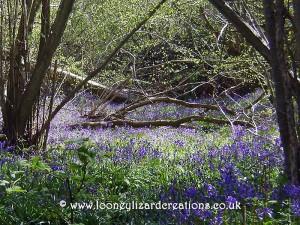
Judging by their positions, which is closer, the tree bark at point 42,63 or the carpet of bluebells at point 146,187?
the carpet of bluebells at point 146,187

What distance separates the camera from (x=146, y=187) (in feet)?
14.8

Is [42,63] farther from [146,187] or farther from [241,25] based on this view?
[241,25]

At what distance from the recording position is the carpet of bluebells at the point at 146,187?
301cm

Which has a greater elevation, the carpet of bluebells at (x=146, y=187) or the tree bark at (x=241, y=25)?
the tree bark at (x=241, y=25)

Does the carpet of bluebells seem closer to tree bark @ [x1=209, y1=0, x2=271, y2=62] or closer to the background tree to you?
the background tree

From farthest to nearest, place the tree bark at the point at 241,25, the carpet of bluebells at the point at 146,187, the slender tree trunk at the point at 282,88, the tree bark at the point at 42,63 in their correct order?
1. the tree bark at the point at 42,63
2. the tree bark at the point at 241,25
3. the slender tree trunk at the point at 282,88
4. the carpet of bluebells at the point at 146,187

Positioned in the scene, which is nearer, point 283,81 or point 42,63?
point 283,81

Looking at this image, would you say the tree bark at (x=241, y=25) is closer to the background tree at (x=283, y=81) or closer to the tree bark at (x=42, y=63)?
the background tree at (x=283, y=81)

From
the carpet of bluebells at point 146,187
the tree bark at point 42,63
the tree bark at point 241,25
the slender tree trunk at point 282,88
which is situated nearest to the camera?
the carpet of bluebells at point 146,187

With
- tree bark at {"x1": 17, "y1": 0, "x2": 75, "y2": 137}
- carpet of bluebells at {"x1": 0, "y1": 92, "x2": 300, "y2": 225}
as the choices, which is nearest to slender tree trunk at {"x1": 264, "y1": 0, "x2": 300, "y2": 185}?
carpet of bluebells at {"x1": 0, "y1": 92, "x2": 300, "y2": 225}

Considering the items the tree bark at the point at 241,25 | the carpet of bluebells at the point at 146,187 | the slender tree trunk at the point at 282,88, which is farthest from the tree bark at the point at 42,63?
the slender tree trunk at the point at 282,88

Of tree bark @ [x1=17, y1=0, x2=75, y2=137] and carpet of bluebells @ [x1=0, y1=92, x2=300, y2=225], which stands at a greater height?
tree bark @ [x1=17, y1=0, x2=75, y2=137]

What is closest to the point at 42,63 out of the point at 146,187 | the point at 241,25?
the point at 146,187

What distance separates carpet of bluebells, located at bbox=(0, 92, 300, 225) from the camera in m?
3.01
